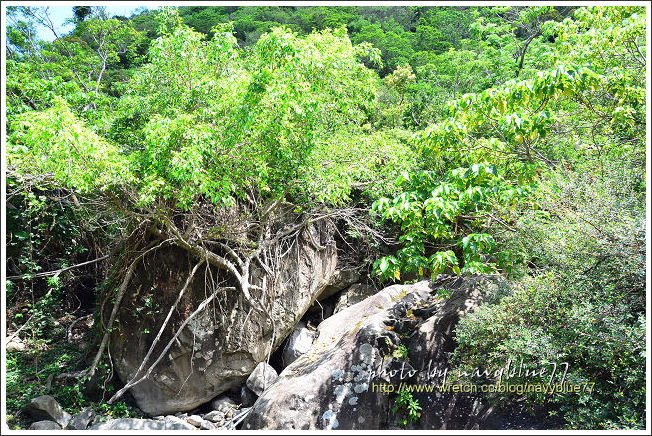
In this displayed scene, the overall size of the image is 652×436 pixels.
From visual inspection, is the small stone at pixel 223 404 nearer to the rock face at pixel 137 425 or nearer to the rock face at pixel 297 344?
the rock face at pixel 137 425

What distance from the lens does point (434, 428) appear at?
14.3ft

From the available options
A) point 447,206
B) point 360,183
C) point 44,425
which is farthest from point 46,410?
point 447,206

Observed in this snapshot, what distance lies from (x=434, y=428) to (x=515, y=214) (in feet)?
7.30

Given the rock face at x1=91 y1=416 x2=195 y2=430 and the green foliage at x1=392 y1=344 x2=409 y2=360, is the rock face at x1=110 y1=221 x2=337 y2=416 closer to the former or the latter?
the rock face at x1=91 y1=416 x2=195 y2=430

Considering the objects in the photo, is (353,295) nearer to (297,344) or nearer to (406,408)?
(297,344)

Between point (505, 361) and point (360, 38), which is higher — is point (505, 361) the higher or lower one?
the lower one

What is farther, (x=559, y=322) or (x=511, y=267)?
(x=511, y=267)

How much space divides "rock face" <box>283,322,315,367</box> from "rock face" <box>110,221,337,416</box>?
390mm

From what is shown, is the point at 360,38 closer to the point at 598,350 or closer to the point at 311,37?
the point at 311,37

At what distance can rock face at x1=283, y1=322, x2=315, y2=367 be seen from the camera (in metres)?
7.09

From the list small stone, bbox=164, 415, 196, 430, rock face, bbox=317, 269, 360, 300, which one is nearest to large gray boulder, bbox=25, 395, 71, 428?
small stone, bbox=164, 415, 196, 430

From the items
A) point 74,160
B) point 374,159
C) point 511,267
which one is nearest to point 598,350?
point 511,267

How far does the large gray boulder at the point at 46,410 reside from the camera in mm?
5859

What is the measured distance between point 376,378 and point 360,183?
2.84 m
